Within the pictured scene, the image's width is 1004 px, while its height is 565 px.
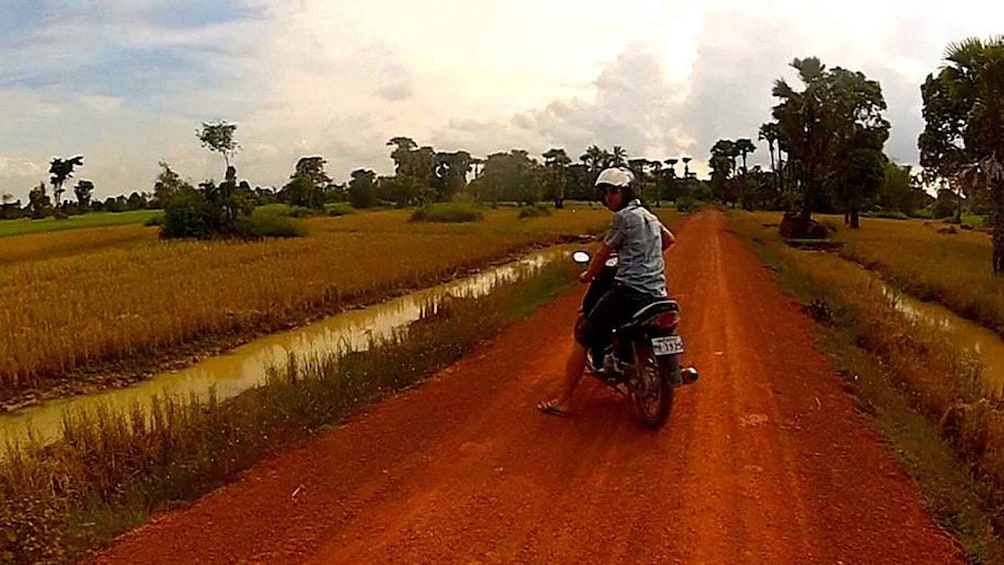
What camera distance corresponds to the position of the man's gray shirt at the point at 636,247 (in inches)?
253

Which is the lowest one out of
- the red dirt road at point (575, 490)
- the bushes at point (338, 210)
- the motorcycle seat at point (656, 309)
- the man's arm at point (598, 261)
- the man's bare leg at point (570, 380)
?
the red dirt road at point (575, 490)

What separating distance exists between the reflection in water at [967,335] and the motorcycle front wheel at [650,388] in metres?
4.72

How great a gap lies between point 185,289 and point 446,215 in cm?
4042

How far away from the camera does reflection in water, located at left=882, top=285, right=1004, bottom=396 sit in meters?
11.0

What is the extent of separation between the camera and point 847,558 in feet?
14.5

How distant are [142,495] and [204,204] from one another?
35.5 metres

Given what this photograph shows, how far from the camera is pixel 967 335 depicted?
14.8 meters

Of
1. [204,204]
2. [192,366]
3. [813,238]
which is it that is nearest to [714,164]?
[813,238]

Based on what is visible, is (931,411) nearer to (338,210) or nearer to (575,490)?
(575,490)

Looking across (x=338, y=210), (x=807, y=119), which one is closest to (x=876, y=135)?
(x=807, y=119)

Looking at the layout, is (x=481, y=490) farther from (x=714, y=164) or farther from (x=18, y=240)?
(x=714, y=164)

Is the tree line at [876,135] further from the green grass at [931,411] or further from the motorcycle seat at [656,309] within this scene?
the motorcycle seat at [656,309]

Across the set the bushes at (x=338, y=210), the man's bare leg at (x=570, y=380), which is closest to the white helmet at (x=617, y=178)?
the man's bare leg at (x=570, y=380)

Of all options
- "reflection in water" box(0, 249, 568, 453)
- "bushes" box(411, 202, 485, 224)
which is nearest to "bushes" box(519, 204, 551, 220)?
"bushes" box(411, 202, 485, 224)
